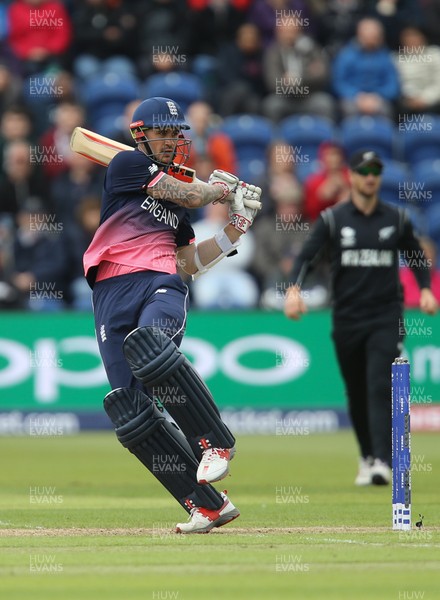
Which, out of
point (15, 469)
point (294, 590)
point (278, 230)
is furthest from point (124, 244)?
point (278, 230)

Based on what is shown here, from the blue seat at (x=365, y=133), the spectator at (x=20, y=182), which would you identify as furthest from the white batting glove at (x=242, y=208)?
the blue seat at (x=365, y=133)

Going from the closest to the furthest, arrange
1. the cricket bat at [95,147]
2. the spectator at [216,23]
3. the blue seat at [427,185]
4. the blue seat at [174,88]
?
the cricket bat at [95,147] → the blue seat at [174,88] → the blue seat at [427,185] → the spectator at [216,23]

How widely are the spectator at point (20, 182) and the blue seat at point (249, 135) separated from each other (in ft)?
10.2

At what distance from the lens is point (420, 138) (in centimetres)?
2198

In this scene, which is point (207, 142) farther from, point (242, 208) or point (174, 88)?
point (242, 208)

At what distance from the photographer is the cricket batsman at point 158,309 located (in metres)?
8.03

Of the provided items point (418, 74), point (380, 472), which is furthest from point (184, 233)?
point (418, 74)

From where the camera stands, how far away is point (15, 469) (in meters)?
13.5

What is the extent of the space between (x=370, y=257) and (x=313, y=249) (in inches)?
19.8

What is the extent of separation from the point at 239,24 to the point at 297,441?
7951 millimetres

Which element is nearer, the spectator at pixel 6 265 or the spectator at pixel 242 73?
the spectator at pixel 6 265

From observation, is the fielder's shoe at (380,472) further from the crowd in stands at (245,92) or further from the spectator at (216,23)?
the spectator at (216,23)

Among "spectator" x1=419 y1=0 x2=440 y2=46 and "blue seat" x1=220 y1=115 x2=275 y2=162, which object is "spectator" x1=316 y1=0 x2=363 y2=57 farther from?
"blue seat" x1=220 y1=115 x2=275 y2=162

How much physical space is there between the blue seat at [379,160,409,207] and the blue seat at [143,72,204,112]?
3.10 m
